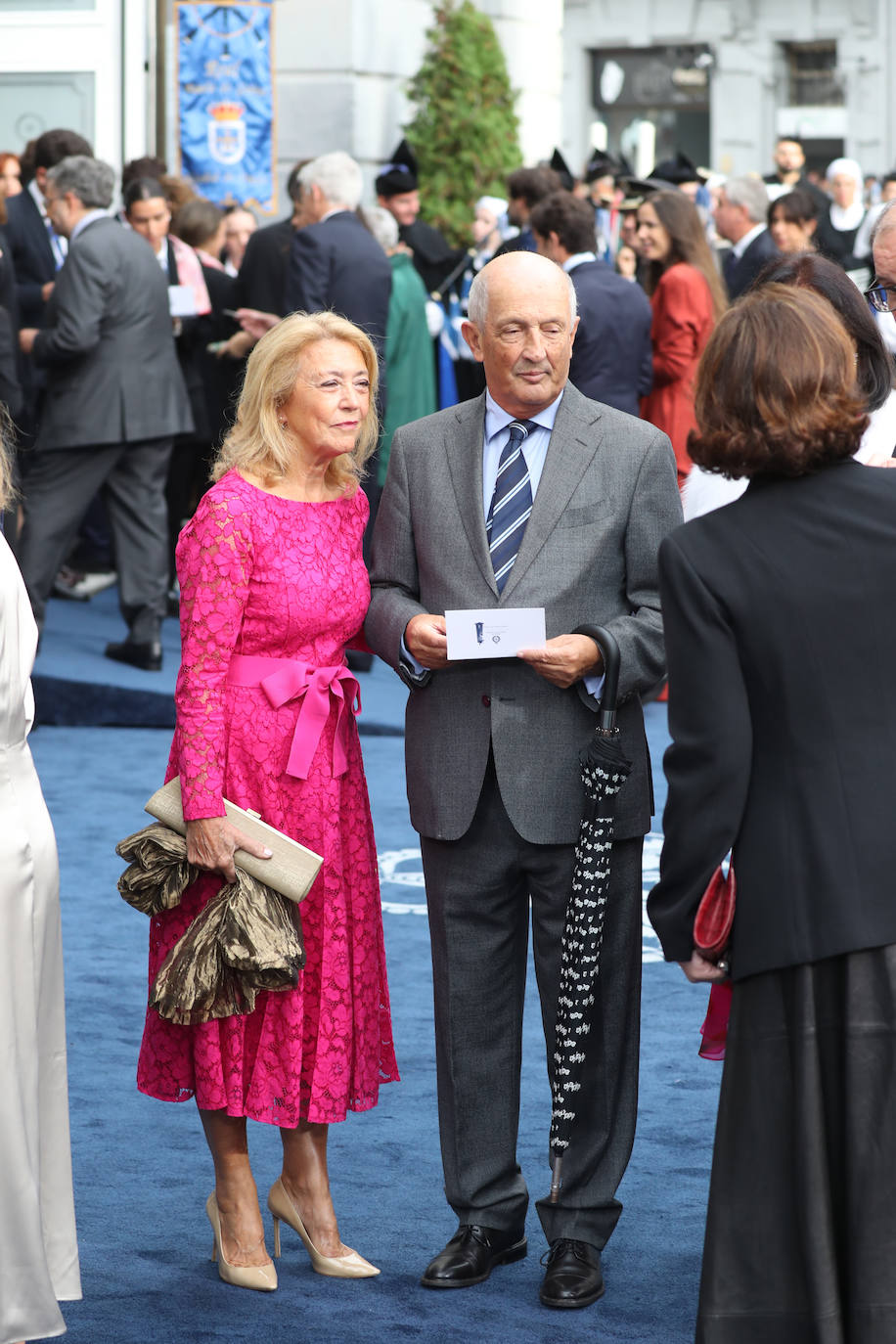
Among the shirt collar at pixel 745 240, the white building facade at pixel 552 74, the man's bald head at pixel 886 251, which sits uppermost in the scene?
the white building facade at pixel 552 74

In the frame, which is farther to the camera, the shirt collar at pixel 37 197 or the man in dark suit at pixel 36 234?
the shirt collar at pixel 37 197

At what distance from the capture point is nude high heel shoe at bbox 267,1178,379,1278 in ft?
12.1

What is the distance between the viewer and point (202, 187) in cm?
1437

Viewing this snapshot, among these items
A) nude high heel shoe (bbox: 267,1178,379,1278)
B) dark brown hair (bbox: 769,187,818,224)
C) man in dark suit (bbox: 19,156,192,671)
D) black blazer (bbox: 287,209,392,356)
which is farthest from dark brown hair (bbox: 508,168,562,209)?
nude high heel shoe (bbox: 267,1178,379,1278)

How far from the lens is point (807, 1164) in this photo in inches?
103

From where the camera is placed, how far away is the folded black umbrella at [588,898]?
3422 millimetres

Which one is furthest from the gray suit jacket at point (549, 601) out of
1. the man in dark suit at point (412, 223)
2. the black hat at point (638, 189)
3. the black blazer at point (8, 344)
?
the man in dark suit at point (412, 223)

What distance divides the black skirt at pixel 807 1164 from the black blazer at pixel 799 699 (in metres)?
0.08

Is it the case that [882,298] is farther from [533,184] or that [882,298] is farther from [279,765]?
[533,184]

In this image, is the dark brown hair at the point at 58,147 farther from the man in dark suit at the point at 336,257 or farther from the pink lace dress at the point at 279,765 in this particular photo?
the pink lace dress at the point at 279,765

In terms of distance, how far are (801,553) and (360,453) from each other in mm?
1363

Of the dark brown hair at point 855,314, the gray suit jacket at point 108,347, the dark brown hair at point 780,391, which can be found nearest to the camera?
the dark brown hair at point 780,391

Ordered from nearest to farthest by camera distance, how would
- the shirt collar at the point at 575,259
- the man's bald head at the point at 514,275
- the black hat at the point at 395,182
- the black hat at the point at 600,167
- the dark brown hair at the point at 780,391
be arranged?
the dark brown hair at the point at 780,391
the man's bald head at the point at 514,275
the shirt collar at the point at 575,259
the black hat at the point at 395,182
the black hat at the point at 600,167

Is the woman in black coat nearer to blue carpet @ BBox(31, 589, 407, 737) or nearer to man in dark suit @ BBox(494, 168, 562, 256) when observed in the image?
blue carpet @ BBox(31, 589, 407, 737)
